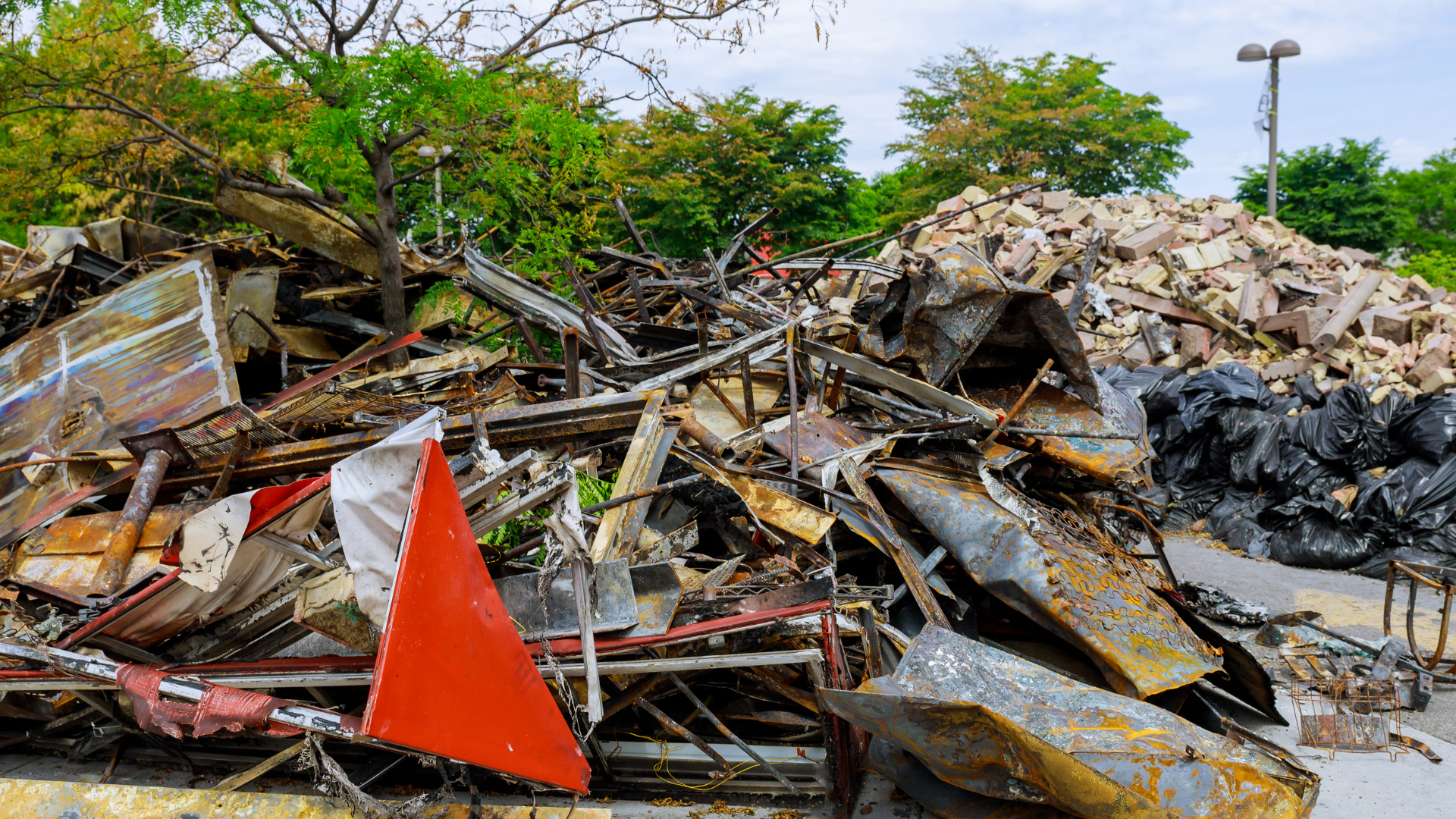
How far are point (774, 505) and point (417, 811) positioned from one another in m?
1.94

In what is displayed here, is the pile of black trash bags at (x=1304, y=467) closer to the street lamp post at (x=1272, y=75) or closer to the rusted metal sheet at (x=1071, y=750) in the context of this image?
the rusted metal sheet at (x=1071, y=750)

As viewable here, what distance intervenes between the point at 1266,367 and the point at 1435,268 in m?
12.6

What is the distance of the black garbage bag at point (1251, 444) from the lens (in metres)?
7.98

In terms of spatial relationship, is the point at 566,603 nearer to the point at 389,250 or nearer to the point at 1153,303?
the point at 389,250

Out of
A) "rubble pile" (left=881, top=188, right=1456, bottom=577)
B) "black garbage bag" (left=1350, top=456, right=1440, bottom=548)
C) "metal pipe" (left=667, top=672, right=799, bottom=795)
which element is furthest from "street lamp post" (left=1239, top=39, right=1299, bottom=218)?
"metal pipe" (left=667, top=672, right=799, bottom=795)

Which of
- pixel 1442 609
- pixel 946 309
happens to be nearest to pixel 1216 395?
pixel 1442 609

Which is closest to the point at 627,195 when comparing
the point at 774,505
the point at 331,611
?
the point at 774,505

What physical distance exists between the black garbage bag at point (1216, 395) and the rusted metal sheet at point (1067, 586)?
204 inches

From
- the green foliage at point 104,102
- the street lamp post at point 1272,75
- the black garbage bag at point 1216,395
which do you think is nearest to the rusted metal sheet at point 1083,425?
the black garbage bag at point 1216,395

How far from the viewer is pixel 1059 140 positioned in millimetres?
22516

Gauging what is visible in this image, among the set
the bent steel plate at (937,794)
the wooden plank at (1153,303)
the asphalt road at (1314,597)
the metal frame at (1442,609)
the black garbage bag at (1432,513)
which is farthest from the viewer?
the wooden plank at (1153,303)

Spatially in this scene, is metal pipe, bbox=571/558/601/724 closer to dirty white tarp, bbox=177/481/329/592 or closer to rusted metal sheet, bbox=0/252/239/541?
dirty white tarp, bbox=177/481/329/592

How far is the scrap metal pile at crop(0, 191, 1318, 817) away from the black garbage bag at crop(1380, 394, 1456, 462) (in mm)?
3102

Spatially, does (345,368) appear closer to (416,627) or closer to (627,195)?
(416,627)
